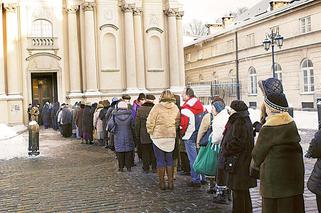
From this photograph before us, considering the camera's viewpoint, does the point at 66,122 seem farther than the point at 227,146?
Yes

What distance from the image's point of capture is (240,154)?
6648mm

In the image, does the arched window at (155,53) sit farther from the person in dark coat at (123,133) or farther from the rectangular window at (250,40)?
Answer: the person in dark coat at (123,133)

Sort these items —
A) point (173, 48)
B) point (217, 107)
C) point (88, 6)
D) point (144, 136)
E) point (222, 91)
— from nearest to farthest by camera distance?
point (217, 107) → point (144, 136) → point (88, 6) → point (173, 48) → point (222, 91)

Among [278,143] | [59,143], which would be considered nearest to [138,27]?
[59,143]

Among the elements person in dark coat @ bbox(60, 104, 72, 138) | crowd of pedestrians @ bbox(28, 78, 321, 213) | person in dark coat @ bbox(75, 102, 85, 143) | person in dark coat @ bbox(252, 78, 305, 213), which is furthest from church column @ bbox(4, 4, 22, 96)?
person in dark coat @ bbox(252, 78, 305, 213)

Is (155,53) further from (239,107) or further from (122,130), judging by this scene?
(239,107)

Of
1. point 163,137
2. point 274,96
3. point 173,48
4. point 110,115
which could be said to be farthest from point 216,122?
point 173,48

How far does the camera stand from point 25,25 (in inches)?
1154

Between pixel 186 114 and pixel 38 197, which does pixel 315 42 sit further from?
pixel 38 197

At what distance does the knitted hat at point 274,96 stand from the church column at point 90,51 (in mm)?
24844

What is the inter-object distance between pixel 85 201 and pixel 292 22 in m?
32.5

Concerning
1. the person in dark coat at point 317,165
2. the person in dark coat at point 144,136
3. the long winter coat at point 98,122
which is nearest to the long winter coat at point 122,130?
the person in dark coat at point 144,136

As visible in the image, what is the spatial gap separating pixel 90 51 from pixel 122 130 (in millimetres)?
18841

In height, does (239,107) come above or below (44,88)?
below
